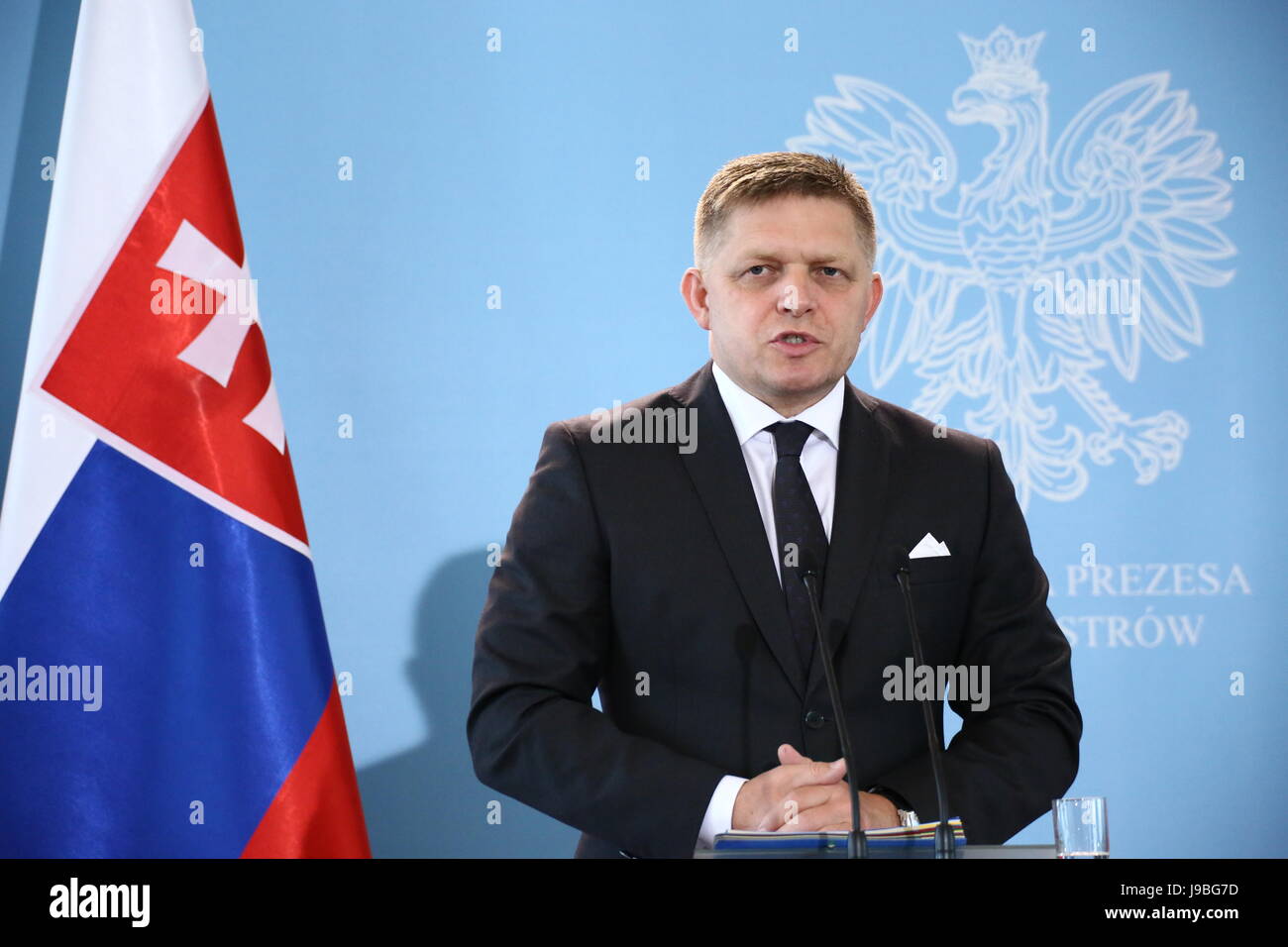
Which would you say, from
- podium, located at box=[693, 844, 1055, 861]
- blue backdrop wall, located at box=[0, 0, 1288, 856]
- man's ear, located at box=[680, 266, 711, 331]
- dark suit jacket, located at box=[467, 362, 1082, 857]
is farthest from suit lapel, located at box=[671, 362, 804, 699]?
blue backdrop wall, located at box=[0, 0, 1288, 856]

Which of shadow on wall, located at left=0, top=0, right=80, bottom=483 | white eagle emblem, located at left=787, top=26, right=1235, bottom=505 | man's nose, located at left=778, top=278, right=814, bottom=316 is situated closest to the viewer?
man's nose, located at left=778, top=278, right=814, bottom=316

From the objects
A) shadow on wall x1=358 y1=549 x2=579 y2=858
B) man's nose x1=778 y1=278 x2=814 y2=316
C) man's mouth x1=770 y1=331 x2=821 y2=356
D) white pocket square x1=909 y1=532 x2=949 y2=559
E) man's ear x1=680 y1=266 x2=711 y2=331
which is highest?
man's ear x1=680 y1=266 x2=711 y2=331

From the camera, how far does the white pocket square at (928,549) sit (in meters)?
2.21

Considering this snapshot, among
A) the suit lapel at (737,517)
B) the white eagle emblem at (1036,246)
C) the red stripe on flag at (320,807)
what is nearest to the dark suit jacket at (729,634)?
the suit lapel at (737,517)

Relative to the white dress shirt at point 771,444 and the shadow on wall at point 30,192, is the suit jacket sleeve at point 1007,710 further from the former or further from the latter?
the shadow on wall at point 30,192

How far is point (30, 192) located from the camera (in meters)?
3.19

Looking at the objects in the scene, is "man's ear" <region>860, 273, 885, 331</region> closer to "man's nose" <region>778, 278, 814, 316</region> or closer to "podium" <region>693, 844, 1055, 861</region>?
"man's nose" <region>778, 278, 814, 316</region>

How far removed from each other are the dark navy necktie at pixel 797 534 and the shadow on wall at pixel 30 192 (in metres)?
2.06

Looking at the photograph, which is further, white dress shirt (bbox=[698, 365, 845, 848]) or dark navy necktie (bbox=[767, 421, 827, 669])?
white dress shirt (bbox=[698, 365, 845, 848])

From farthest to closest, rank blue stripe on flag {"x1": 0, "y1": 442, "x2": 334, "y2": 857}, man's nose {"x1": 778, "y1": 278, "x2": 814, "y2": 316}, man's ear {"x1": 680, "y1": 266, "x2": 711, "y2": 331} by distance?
blue stripe on flag {"x1": 0, "y1": 442, "x2": 334, "y2": 857}, man's ear {"x1": 680, "y1": 266, "x2": 711, "y2": 331}, man's nose {"x1": 778, "y1": 278, "x2": 814, "y2": 316}

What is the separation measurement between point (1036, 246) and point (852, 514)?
1.57m

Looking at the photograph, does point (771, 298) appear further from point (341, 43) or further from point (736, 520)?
point (341, 43)

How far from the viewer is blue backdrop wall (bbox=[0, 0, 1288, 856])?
10.7 ft

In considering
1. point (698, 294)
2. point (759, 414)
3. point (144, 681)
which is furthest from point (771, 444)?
point (144, 681)
